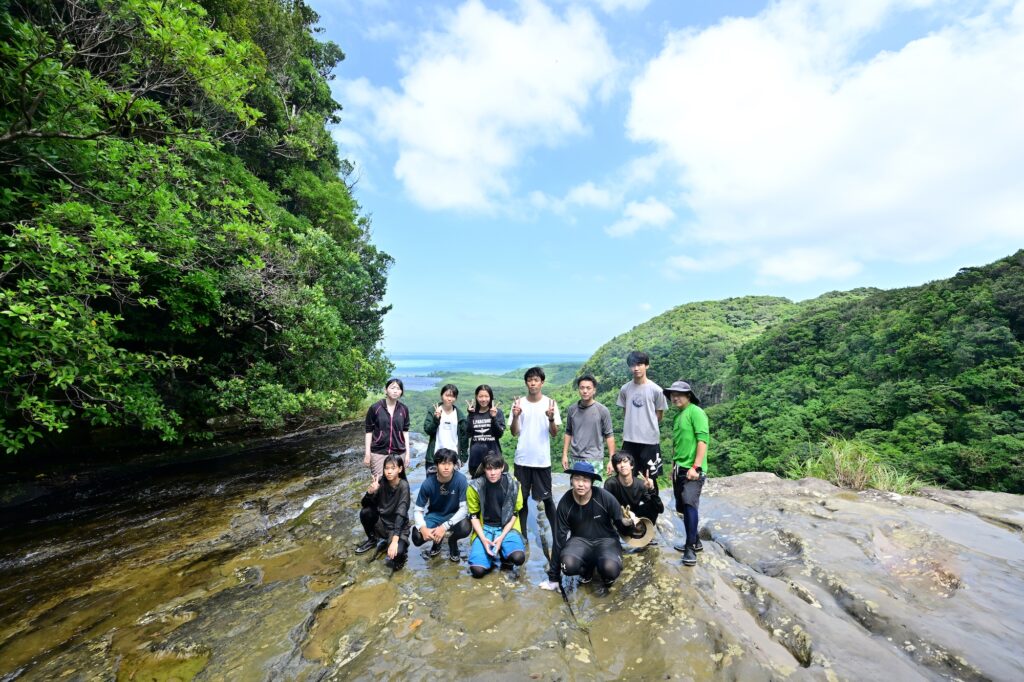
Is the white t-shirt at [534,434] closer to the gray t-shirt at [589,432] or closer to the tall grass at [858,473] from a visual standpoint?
the gray t-shirt at [589,432]

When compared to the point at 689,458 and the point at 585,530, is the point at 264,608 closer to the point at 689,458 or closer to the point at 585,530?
the point at 585,530

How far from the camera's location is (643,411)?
220 inches

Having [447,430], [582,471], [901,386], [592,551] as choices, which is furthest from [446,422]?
[901,386]

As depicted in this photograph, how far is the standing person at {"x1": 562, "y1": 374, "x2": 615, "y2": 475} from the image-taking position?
217 inches

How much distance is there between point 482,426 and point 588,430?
1646mm

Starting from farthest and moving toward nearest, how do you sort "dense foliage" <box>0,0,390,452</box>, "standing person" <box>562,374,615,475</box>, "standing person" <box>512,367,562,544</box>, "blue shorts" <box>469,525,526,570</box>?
"dense foliage" <box>0,0,390,452</box> < "standing person" <box>512,367,562,544</box> < "standing person" <box>562,374,615,475</box> < "blue shorts" <box>469,525,526,570</box>

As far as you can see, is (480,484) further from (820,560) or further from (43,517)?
(43,517)

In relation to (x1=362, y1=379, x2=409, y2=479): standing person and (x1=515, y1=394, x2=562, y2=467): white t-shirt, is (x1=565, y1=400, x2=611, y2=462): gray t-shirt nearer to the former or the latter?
(x1=515, y1=394, x2=562, y2=467): white t-shirt

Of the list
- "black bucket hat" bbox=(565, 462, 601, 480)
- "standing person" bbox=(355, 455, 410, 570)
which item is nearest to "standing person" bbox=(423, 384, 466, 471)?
"standing person" bbox=(355, 455, 410, 570)

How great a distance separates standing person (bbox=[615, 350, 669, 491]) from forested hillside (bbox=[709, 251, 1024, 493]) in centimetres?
1709

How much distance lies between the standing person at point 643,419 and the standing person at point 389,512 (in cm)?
319

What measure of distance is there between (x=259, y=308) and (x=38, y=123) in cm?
652

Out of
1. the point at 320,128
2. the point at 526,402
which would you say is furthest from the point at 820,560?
the point at 320,128

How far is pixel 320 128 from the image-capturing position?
846 inches
